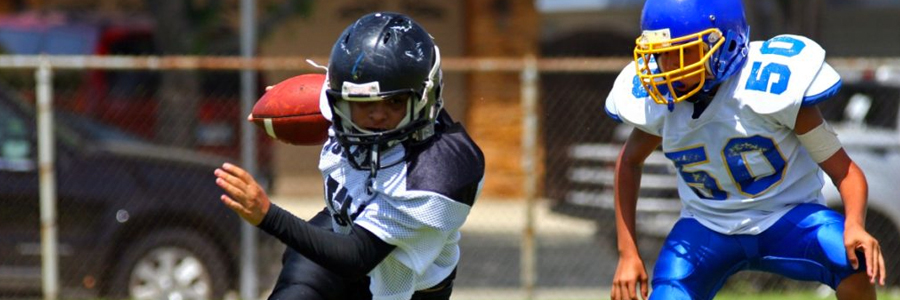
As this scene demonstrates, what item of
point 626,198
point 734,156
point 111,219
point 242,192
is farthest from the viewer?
point 111,219

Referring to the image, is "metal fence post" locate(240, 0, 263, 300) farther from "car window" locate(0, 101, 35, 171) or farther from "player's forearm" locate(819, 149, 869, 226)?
"player's forearm" locate(819, 149, 869, 226)

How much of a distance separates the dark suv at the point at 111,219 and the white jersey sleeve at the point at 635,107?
4221 millimetres

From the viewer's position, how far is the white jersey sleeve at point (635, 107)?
4062 mm

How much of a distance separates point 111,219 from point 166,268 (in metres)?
0.43

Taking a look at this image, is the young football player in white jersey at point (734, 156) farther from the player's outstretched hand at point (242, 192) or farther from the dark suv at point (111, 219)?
the dark suv at point (111, 219)

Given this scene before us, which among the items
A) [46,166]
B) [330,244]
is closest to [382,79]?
[330,244]

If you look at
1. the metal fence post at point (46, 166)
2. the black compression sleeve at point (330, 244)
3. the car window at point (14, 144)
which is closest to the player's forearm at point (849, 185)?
the black compression sleeve at point (330, 244)

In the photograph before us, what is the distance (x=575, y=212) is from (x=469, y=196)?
547 cm

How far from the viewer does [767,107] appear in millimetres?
3852

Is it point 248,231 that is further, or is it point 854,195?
point 248,231

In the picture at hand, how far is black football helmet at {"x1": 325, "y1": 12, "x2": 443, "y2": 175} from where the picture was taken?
3.66 m

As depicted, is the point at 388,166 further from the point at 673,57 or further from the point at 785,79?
the point at 785,79

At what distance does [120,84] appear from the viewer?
10.9m

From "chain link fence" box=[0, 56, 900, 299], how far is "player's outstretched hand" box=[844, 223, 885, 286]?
13.8 feet
